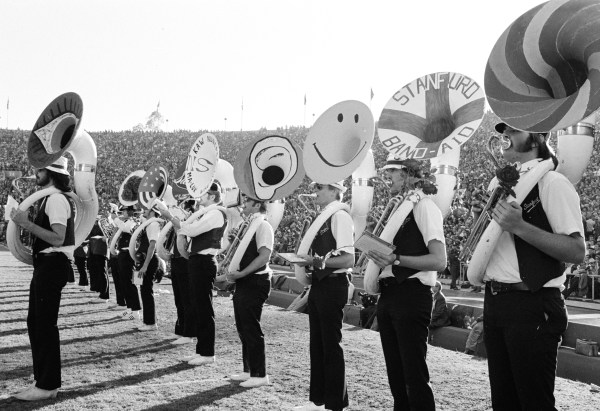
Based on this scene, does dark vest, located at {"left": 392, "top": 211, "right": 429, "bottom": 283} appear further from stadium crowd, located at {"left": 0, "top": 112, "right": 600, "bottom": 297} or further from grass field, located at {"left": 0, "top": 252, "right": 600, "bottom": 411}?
stadium crowd, located at {"left": 0, "top": 112, "right": 600, "bottom": 297}

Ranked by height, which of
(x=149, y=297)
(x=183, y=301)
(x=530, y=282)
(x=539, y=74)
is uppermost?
(x=539, y=74)

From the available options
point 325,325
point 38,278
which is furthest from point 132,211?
point 325,325

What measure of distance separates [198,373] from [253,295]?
119cm

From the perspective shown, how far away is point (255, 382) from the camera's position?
20.0 feet

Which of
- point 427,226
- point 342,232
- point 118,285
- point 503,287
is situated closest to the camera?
point 503,287

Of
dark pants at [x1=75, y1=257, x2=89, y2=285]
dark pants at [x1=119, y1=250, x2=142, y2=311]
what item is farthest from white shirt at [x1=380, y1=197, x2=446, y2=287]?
dark pants at [x1=75, y1=257, x2=89, y2=285]

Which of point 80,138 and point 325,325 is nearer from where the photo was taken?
point 325,325

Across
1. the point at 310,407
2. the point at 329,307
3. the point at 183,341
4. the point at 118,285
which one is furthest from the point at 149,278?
the point at 329,307

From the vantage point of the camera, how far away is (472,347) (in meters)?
8.70

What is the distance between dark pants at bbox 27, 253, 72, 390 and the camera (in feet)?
17.4

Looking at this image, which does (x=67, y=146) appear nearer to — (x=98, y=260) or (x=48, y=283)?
(x=48, y=283)

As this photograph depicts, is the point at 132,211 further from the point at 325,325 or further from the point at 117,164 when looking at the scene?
the point at 117,164

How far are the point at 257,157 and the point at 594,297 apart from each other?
1176 centimetres

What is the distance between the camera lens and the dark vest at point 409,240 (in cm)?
420
